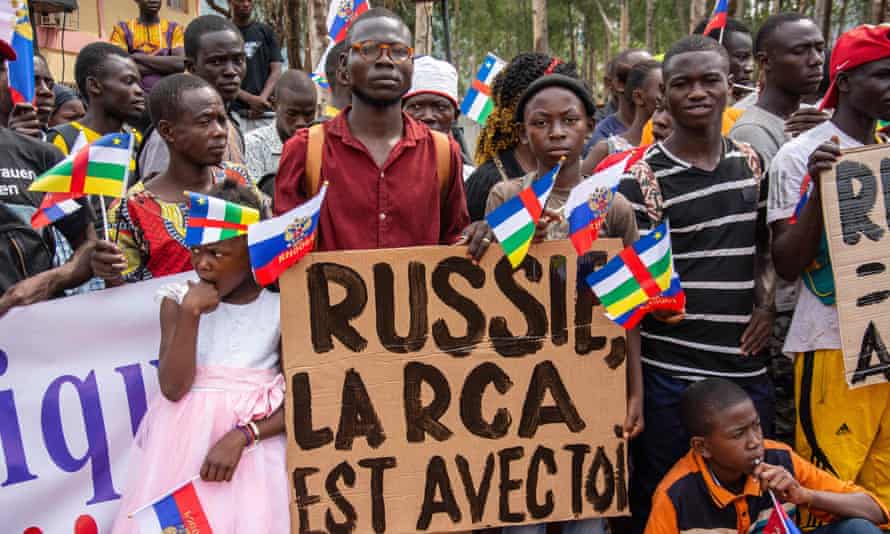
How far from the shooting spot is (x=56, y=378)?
139 inches

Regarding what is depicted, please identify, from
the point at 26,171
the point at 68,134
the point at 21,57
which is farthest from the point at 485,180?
the point at 68,134

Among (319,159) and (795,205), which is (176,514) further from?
(795,205)

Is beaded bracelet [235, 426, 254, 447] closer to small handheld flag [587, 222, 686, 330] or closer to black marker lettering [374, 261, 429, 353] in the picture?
black marker lettering [374, 261, 429, 353]

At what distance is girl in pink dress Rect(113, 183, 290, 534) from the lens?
3.07 meters

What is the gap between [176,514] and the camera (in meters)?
3.01

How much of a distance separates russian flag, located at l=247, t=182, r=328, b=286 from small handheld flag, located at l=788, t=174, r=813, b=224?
194cm

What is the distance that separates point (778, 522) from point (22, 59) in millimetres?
4145

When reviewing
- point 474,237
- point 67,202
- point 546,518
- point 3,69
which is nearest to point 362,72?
point 474,237

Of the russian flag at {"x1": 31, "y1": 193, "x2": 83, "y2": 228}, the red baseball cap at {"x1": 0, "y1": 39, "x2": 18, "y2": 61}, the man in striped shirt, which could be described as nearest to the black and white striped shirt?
the man in striped shirt

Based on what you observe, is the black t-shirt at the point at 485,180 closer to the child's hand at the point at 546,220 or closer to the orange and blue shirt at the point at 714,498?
the child's hand at the point at 546,220

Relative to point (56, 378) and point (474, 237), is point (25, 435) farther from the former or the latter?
point (474, 237)

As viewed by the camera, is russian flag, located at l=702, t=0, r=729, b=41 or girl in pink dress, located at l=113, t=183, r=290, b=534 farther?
russian flag, located at l=702, t=0, r=729, b=41

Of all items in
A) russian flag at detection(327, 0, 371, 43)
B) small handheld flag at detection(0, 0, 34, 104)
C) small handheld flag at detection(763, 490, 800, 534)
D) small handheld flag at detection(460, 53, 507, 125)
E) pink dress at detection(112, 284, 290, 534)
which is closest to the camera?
pink dress at detection(112, 284, 290, 534)

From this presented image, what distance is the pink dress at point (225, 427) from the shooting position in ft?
10.1
